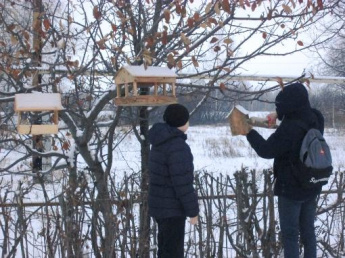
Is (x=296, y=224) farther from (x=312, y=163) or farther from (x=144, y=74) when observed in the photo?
(x=144, y=74)

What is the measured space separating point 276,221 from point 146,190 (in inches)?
55.6

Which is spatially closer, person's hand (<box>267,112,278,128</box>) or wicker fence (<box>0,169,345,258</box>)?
person's hand (<box>267,112,278,128</box>)

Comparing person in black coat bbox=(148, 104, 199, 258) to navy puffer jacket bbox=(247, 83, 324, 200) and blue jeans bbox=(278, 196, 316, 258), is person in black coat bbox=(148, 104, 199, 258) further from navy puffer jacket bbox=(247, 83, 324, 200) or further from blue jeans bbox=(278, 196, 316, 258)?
blue jeans bbox=(278, 196, 316, 258)

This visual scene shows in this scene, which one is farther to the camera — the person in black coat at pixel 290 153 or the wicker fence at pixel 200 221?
the wicker fence at pixel 200 221

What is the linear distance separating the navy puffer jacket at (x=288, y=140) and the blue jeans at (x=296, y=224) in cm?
10

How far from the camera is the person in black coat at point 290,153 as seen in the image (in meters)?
4.24

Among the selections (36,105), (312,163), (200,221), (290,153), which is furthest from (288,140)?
(36,105)

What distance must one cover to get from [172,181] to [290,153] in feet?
Result: 3.30

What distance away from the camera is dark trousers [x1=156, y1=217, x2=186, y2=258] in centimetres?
415

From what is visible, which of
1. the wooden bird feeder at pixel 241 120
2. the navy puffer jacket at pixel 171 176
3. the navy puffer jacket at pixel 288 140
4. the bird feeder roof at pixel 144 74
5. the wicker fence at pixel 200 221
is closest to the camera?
the navy puffer jacket at pixel 171 176

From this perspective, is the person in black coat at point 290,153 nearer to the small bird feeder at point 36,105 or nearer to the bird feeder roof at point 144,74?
the bird feeder roof at point 144,74

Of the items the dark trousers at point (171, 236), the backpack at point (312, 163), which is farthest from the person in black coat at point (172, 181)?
the backpack at point (312, 163)

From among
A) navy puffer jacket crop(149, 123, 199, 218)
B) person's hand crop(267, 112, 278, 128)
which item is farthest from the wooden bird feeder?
navy puffer jacket crop(149, 123, 199, 218)

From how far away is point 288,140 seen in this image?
4223 millimetres
